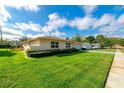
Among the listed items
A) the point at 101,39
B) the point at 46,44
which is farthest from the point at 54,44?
the point at 101,39

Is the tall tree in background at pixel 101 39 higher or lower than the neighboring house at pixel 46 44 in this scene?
higher

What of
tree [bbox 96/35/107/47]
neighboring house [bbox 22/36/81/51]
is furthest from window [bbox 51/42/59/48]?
tree [bbox 96/35/107/47]

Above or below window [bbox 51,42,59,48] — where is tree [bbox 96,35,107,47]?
above

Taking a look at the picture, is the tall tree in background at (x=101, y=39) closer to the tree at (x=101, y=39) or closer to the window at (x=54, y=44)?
the tree at (x=101, y=39)

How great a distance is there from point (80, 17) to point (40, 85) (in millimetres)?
16652

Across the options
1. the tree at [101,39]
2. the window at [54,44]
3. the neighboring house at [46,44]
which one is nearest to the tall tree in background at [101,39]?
the tree at [101,39]

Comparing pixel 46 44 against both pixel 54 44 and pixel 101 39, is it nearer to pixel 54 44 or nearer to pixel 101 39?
pixel 54 44

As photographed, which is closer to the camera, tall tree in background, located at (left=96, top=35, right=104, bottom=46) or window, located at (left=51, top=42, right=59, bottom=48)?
window, located at (left=51, top=42, right=59, bottom=48)

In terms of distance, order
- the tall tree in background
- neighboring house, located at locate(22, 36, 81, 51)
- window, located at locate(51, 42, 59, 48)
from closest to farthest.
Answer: neighboring house, located at locate(22, 36, 81, 51) < window, located at locate(51, 42, 59, 48) < the tall tree in background

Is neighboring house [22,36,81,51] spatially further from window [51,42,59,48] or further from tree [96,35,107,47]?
tree [96,35,107,47]

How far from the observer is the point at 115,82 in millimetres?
4316
